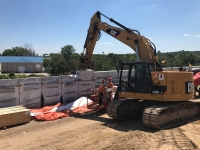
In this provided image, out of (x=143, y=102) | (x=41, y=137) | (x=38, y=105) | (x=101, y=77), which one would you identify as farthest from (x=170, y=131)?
(x=101, y=77)

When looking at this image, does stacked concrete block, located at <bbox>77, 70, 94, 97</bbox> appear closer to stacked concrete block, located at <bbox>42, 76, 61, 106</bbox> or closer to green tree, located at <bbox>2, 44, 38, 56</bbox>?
stacked concrete block, located at <bbox>42, 76, 61, 106</bbox>

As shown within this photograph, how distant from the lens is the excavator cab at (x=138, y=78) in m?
9.80

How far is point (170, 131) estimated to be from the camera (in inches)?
337

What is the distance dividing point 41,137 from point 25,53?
354 ft

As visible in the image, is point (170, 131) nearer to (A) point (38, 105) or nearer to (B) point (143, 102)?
(B) point (143, 102)

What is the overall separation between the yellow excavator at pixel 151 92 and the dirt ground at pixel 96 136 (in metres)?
0.48

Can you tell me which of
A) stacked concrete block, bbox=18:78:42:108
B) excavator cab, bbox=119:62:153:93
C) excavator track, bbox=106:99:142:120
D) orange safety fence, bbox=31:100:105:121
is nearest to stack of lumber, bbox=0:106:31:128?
orange safety fence, bbox=31:100:105:121

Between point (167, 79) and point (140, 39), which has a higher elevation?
point (140, 39)

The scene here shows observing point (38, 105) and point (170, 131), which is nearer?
Result: point (170, 131)

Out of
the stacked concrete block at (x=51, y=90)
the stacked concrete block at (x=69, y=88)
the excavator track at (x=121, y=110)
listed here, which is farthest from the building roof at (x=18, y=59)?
the excavator track at (x=121, y=110)

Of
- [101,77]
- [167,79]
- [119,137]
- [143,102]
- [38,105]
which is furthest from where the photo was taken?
[101,77]

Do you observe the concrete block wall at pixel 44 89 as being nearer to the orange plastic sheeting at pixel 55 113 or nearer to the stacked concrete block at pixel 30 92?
the stacked concrete block at pixel 30 92

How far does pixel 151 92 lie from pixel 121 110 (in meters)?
1.52

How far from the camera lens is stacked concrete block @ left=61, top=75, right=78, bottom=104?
14742mm
